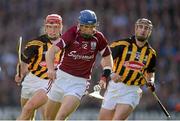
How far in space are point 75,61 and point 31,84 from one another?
5.36ft

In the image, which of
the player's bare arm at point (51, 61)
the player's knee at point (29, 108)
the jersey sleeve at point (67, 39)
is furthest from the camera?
the player's knee at point (29, 108)

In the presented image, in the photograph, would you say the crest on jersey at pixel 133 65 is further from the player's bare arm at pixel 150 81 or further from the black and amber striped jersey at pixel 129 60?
the player's bare arm at pixel 150 81

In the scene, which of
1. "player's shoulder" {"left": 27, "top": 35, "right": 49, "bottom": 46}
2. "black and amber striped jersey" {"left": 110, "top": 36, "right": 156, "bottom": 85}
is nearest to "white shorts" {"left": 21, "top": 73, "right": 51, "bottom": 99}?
"player's shoulder" {"left": 27, "top": 35, "right": 49, "bottom": 46}

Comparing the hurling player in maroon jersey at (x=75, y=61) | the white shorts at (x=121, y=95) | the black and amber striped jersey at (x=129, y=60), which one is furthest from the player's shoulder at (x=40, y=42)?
the white shorts at (x=121, y=95)

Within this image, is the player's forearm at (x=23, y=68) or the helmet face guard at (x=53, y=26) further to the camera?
the player's forearm at (x=23, y=68)

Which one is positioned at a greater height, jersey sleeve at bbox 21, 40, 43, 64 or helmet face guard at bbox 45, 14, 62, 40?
helmet face guard at bbox 45, 14, 62, 40

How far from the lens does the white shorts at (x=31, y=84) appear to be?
1514 cm

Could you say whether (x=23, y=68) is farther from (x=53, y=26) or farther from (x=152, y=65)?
(x=152, y=65)

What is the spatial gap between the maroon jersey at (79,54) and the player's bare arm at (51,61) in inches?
8.1

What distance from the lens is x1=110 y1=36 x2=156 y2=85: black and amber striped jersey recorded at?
47.5 feet

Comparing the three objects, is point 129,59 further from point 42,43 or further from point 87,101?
point 87,101

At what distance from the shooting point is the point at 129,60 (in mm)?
14516

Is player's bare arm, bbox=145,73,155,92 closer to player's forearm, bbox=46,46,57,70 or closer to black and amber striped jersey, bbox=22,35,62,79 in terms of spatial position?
black and amber striped jersey, bbox=22,35,62,79

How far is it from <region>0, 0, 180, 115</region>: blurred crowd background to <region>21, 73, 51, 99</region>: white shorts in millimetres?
6521
